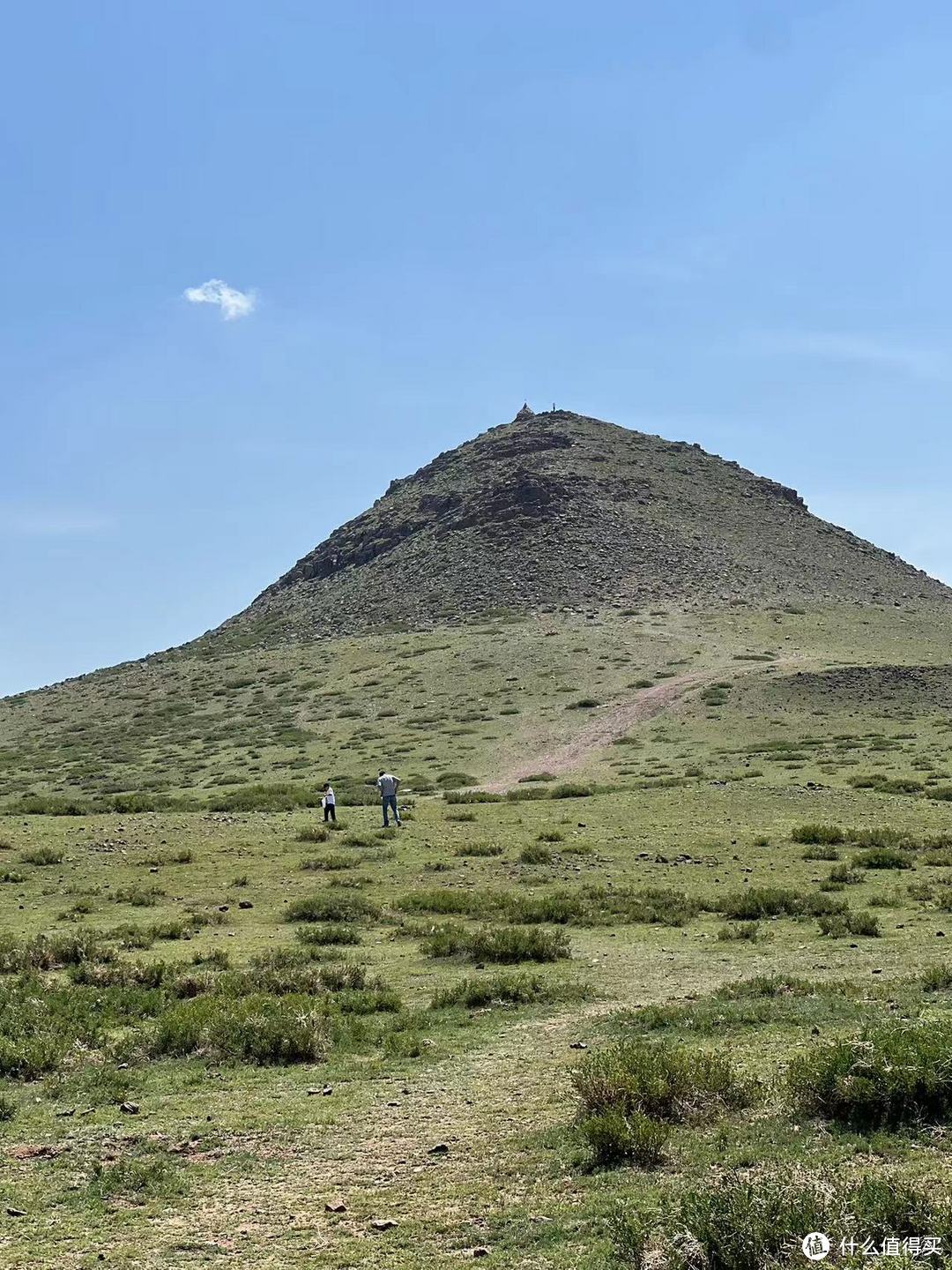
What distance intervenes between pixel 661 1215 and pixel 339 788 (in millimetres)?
36934

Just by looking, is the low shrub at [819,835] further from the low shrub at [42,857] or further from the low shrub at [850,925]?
the low shrub at [42,857]

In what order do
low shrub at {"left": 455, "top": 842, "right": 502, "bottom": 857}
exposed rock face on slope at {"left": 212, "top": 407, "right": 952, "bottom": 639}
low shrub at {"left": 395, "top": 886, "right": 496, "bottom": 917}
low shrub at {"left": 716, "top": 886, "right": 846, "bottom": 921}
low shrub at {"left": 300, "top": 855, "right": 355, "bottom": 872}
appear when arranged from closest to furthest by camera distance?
low shrub at {"left": 716, "top": 886, "right": 846, "bottom": 921} < low shrub at {"left": 395, "top": 886, "right": 496, "bottom": 917} < low shrub at {"left": 300, "top": 855, "right": 355, "bottom": 872} < low shrub at {"left": 455, "top": 842, "right": 502, "bottom": 857} < exposed rock face on slope at {"left": 212, "top": 407, "right": 952, "bottom": 639}

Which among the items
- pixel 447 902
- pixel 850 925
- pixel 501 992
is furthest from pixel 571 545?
pixel 501 992

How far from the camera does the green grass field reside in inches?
275

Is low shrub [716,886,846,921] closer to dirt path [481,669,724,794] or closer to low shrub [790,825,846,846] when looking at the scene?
low shrub [790,825,846,846]

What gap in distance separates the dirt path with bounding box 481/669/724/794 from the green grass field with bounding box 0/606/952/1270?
6.80 meters

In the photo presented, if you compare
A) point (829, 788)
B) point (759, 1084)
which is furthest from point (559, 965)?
point (829, 788)

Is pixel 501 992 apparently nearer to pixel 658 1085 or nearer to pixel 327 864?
pixel 658 1085

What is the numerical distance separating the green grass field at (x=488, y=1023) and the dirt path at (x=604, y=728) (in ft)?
22.3

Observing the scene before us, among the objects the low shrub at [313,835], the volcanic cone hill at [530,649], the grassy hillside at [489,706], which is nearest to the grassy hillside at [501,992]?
the low shrub at [313,835]

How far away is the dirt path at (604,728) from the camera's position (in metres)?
46.6

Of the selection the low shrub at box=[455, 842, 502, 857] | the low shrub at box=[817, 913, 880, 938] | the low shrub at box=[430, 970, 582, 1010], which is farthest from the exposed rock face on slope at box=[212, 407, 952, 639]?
the low shrub at box=[430, 970, 582, 1010]

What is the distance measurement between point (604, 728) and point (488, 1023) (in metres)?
42.5

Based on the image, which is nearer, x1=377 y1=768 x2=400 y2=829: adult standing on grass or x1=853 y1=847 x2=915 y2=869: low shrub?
x1=853 y1=847 x2=915 y2=869: low shrub
